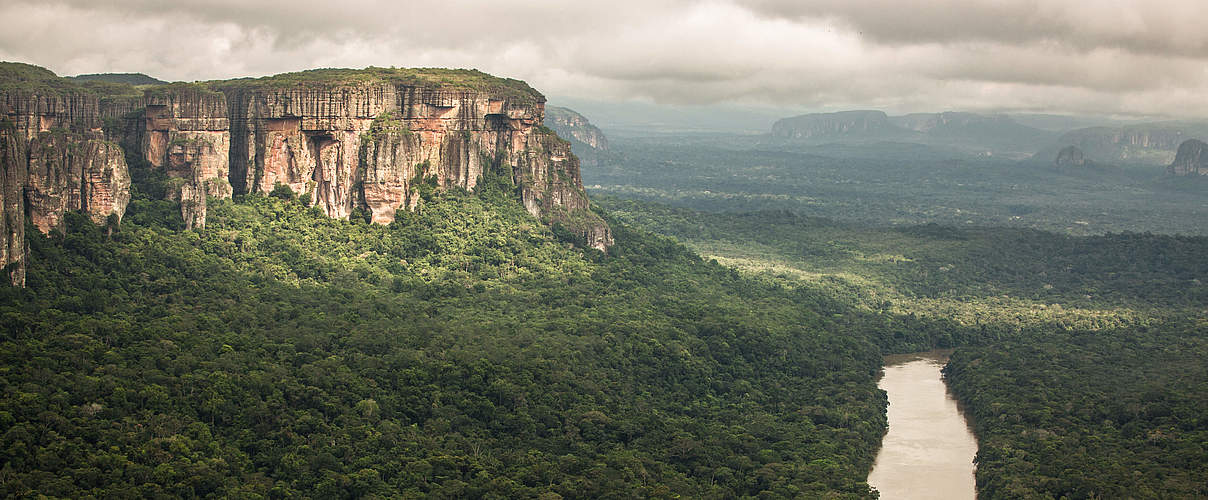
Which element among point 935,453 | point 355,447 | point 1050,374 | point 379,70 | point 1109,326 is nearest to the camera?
point 355,447

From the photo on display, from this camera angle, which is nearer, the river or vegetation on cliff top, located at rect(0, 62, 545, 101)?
the river

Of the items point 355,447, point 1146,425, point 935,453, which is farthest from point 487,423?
point 1146,425

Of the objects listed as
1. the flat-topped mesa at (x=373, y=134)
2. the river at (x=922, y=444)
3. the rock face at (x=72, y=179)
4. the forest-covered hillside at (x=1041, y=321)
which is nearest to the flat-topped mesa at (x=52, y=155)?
the rock face at (x=72, y=179)

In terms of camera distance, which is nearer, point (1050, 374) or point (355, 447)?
point (355, 447)

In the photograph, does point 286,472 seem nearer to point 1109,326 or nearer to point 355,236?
point 355,236

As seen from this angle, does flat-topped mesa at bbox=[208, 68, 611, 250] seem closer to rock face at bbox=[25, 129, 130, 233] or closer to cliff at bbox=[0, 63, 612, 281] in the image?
cliff at bbox=[0, 63, 612, 281]

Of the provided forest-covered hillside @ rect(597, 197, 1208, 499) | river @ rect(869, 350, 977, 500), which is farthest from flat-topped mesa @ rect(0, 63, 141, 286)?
forest-covered hillside @ rect(597, 197, 1208, 499)

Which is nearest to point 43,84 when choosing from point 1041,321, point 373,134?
point 373,134
